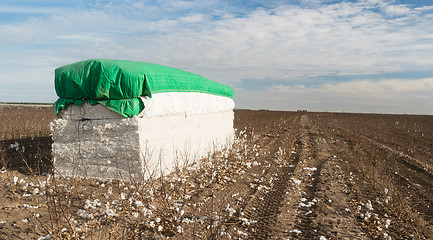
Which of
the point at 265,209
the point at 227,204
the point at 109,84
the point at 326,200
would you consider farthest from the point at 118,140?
the point at 326,200

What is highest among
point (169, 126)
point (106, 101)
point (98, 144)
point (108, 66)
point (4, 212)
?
point (108, 66)

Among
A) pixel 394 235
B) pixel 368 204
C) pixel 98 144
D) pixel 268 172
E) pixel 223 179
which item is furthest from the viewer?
pixel 268 172

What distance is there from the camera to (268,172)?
777 cm

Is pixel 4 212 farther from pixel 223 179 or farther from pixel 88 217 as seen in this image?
pixel 223 179

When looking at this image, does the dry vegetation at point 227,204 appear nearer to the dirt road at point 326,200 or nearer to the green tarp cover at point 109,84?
the dirt road at point 326,200

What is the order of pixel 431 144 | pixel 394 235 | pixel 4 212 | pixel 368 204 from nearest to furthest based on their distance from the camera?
1. pixel 394 235
2. pixel 4 212
3. pixel 368 204
4. pixel 431 144

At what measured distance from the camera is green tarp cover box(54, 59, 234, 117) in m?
5.87

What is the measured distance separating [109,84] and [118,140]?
1.20 m

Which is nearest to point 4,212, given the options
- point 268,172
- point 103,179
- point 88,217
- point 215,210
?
point 88,217

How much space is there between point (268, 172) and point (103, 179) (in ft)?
14.0

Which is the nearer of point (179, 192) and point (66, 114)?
point (179, 192)

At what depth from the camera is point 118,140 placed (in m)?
5.99

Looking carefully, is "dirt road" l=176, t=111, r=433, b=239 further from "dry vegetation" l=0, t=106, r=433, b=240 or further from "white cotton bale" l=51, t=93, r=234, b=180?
"white cotton bale" l=51, t=93, r=234, b=180

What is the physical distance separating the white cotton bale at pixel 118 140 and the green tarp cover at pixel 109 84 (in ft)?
0.55
